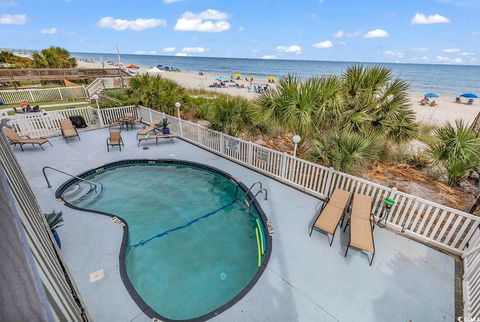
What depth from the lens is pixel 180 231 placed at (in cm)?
512

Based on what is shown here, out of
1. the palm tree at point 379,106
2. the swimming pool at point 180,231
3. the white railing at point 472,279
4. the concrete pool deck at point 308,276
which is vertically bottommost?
the swimming pool at point 180,231

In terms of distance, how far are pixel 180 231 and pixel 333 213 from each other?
3462 millimetres

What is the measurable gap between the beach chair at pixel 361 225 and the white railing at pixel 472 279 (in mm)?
1290

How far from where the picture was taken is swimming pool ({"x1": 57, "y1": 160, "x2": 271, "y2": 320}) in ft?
12.2

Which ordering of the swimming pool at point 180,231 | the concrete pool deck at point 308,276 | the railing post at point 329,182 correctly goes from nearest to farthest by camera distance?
the concrete pool deck at point 308,276 → the swimming pool at point 180,231 → the railing post at point 329,182

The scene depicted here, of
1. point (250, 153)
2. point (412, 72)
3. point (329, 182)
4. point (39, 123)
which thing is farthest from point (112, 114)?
point (412, 72)

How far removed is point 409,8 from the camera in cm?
2109

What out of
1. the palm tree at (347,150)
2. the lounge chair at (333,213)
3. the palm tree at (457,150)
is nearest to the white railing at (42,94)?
the palm tree at (347,150)

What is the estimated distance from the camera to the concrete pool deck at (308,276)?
3.28m

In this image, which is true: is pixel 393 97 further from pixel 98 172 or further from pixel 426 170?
pixel 98 172

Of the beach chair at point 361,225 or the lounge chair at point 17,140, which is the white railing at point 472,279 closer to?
the beach chair at point 361,225

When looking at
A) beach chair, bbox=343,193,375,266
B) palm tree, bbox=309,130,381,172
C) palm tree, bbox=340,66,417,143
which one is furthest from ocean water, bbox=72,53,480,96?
beach chair, bbox=343,193,375,266

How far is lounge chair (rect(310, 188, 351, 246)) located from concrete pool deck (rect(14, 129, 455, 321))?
0.38 m

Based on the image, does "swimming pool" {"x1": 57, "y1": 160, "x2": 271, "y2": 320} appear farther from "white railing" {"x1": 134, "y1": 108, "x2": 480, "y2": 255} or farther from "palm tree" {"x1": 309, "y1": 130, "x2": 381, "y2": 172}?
"palm tree" {"x1": 309, "y1": 130, "x2": 381, "y2": 172}
